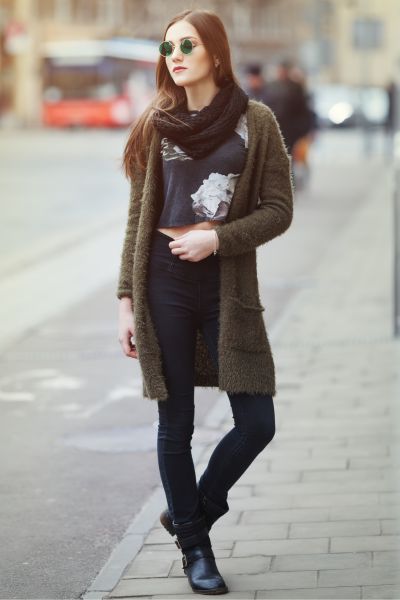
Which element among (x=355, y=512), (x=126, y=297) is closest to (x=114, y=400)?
(x=355, y=512)

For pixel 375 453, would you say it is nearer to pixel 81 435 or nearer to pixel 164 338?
pixel 81 435

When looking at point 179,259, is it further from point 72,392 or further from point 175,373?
point 72,392

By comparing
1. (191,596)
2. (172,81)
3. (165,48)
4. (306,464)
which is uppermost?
(165,48)

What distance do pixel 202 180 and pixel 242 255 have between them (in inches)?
10.4

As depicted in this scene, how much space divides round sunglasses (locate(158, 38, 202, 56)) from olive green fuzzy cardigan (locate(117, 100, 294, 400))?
0.83 ft

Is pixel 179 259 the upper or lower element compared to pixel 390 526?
upper

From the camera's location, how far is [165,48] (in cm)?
447

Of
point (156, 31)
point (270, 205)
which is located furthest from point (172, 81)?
point (156, 31)

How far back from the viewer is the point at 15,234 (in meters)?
17.5

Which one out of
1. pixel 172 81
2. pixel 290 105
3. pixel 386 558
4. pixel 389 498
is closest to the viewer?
pixel 172 81

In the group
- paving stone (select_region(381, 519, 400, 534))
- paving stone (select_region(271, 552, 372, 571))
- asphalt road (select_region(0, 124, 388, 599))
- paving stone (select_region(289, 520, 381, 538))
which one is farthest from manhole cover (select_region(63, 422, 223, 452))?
paving stone (select_region(271, 552, 372, 571))

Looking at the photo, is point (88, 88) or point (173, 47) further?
point (88, 88)

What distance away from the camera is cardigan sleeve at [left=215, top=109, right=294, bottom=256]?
441 cm

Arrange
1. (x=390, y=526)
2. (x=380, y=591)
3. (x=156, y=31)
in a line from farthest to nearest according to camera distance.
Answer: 1. (x=156, y=31)
2. (x=390, y=526)
3. (x=380, y=591)
